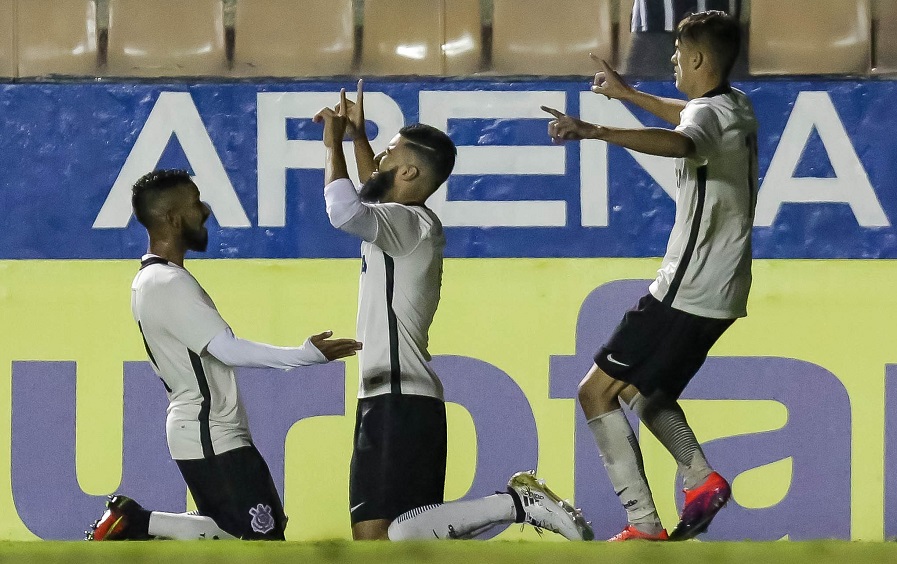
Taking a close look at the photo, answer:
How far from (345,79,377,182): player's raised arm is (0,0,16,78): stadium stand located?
1455 millimetres

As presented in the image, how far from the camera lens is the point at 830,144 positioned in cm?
452

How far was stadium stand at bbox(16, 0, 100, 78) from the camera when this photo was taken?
4602 millimetres

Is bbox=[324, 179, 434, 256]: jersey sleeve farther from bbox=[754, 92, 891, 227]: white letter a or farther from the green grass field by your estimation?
bbox=[754, 92, 891, 227]: white letter a

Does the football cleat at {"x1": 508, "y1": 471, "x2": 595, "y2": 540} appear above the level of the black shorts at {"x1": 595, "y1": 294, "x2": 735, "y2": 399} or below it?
below

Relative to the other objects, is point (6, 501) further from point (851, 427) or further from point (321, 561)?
point (851, 427)

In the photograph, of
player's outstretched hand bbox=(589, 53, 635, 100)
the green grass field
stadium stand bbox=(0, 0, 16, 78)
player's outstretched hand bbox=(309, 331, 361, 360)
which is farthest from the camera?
stadium stand bbox=(0, 0, 16, 78)

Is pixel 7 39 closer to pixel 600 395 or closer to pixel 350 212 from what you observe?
pixel 350 212

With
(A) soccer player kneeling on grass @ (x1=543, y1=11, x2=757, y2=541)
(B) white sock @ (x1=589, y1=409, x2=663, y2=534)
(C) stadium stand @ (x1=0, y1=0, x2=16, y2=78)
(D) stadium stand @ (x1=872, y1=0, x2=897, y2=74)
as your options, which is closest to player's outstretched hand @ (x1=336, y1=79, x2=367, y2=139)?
(A) soccer player kneeling on grass @ (x1=543, y1=11, x2=757, y2=541)

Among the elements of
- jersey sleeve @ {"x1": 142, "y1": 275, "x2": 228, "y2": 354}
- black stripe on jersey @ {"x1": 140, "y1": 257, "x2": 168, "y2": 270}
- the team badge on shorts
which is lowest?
the team badge on shorts

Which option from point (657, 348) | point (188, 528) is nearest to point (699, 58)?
point (657, 348)

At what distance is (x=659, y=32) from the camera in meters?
4.51

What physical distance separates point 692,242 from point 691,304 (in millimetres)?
169

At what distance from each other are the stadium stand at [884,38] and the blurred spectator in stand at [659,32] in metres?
0.45

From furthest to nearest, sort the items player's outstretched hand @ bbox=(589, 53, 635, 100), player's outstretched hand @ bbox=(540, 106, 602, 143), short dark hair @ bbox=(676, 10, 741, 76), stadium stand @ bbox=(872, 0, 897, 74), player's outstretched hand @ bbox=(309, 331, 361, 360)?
stadium stand @ bbox=(872, 0, 897, 74) < player's outstretched hand @ bbox=(589, 53, 635, 100) < short dark hair @ bbox=(676, 10, 741, 76) < player's outstretched hand @ bbox=(309, 331, 361, 360) < player's outstretched hand @ bbox=(540, 106, 602, 143)
